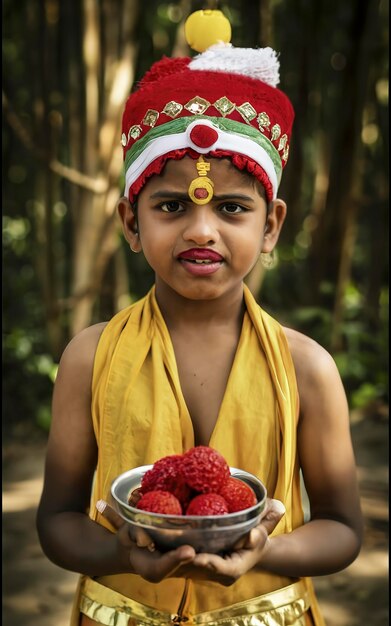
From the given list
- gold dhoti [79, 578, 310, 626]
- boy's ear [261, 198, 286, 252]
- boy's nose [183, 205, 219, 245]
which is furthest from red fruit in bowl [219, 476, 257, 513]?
boy's ear [261, 198, 286, 252]

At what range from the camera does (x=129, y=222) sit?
1.61 meters

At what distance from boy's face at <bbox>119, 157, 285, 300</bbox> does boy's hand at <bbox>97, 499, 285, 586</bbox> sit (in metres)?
0.43

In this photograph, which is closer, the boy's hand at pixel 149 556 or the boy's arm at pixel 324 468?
the boy's hand at pixel 149 556

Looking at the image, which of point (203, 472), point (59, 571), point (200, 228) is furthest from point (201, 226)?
point (59, 571)

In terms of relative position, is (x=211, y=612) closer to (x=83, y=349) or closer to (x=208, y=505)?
(x=208, y=505)

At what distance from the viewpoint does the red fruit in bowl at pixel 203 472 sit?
1.24 m

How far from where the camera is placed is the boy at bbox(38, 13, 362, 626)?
146cm

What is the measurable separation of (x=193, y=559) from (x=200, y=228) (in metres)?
0.57

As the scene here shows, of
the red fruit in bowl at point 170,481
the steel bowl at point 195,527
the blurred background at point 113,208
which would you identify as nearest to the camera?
the steel bowl at point 195,527

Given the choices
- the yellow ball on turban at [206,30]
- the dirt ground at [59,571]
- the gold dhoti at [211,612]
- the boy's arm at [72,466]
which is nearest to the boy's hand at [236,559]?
the gold dhoti at [211,612]

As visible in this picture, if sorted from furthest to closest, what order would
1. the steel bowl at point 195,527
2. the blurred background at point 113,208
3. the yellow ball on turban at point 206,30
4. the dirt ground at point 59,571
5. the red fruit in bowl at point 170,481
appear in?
the blurred background at point 113,208 < the dirt ground at point 59,571 < the yellow ball on turban at point 206,30 < the red fruit in bowl at point 170,481 < the steel bowl at point 195,527

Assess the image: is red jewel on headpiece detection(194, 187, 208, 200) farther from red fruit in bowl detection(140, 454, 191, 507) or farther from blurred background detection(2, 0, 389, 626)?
blurred background detection(2, 0, 389, 626)

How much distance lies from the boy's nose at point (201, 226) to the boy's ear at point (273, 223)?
0.19 metres

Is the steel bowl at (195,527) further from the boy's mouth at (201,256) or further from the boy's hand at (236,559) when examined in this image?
the boy's mouth at (201,256)
